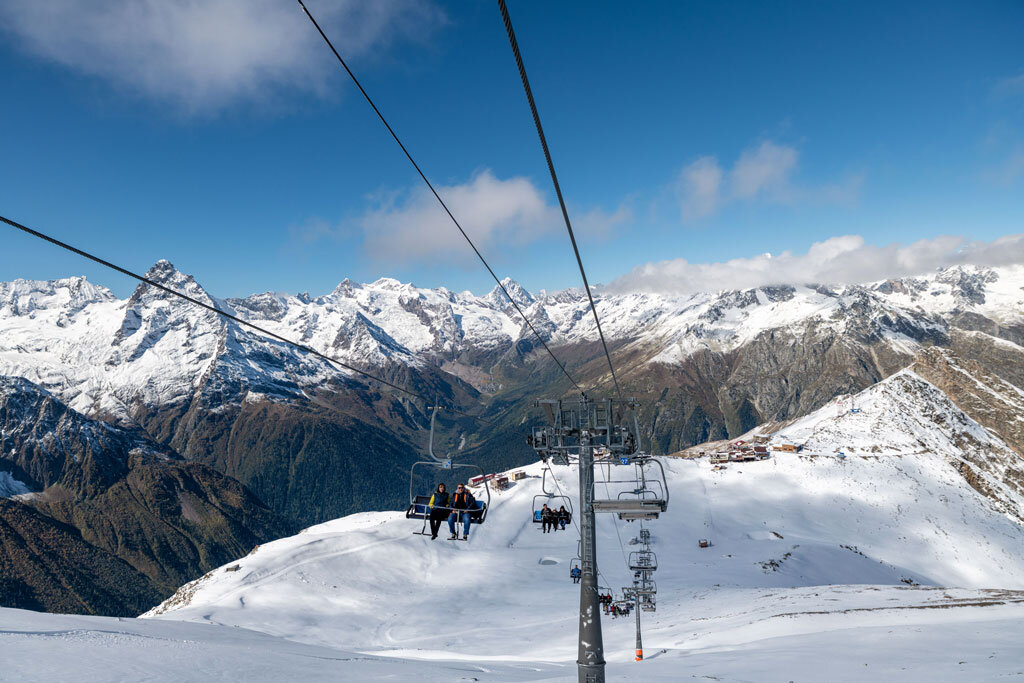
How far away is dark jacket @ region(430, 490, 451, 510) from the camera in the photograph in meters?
27.0

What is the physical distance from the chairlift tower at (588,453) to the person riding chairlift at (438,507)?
5758 millimetres

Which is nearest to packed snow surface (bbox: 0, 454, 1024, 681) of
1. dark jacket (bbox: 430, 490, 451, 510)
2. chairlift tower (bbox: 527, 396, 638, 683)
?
dark jacket (bbox: 430, 490, 451, 510)

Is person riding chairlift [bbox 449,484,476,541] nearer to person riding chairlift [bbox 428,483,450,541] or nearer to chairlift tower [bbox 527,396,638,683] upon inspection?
person riding chairlift [bbox 428,483,450,541]

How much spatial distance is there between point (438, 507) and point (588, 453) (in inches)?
388

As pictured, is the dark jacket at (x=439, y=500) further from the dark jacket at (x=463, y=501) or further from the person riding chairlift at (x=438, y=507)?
the dark jacket at (x=463, y=501)

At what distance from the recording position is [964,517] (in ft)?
316

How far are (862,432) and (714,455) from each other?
32.8m

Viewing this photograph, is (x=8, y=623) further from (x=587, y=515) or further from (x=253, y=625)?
(x=253, y=625)

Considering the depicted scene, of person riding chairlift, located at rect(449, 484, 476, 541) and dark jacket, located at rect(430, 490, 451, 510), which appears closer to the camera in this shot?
dark jacket, located at rect(430, 490, 451, 510)

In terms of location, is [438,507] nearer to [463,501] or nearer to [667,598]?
[463,501]

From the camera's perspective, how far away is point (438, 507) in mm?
26766

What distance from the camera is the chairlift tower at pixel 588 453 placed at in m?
18.2

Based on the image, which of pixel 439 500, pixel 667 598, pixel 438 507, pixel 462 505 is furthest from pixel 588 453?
pixel 667 598

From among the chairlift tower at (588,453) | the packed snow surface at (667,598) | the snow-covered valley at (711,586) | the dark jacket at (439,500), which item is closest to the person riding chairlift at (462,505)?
the dark jacket at (439,500)
